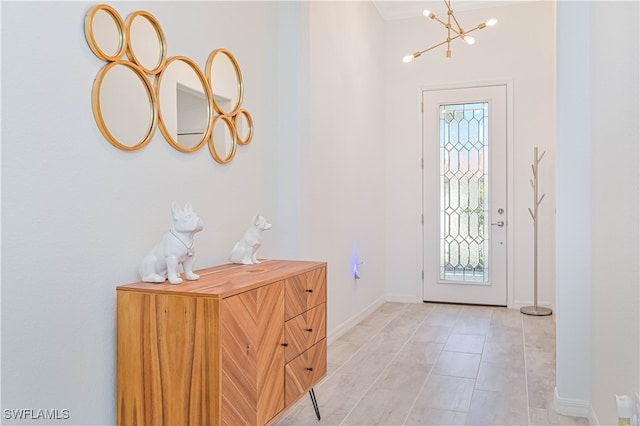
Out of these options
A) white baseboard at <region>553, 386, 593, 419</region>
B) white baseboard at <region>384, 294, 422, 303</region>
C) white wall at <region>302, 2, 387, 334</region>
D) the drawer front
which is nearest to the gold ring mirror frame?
white wall at <region>302, 2, 387, 334</region>

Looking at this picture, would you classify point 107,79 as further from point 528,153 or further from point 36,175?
point 528,153

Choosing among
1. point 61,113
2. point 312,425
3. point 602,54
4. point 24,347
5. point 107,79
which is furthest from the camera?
point 312,425

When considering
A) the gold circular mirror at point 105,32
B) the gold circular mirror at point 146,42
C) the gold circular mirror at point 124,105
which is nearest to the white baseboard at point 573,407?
the gold circular mirror at point 124,105

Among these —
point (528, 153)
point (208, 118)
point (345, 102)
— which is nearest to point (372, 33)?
point (345, 102)

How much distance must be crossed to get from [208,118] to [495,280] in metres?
3.89

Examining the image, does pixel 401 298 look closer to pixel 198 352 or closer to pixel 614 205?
pixel 614 205

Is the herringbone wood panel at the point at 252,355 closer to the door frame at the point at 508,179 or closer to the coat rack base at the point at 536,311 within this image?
the coat rack base at the point at 536,311

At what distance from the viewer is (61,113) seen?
1611 mm

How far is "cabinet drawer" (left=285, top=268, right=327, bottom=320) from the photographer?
218 centimetres

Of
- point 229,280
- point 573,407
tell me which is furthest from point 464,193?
point 229,280

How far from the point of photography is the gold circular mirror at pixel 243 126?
272 cm

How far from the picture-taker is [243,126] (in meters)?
2.79

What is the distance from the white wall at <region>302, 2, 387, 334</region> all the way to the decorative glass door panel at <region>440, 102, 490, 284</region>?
68cm

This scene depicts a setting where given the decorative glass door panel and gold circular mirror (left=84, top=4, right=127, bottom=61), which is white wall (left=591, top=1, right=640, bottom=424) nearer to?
gold circular mirror (left=84, top=4, right=127, bottom=61)
